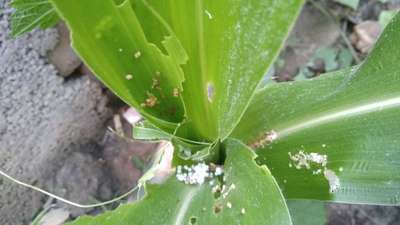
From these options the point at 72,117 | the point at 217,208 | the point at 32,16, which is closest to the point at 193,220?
the point at 217,208

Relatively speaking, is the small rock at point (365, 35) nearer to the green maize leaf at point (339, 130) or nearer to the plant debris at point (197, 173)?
the green maize leaf at point (339, 130)

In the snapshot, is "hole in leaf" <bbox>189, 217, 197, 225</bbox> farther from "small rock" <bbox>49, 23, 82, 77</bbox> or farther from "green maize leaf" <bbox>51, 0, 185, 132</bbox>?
"small rock" <bbox>49, 23, 82, 77</bbox>

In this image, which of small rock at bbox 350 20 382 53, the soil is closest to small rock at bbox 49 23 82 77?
the soil

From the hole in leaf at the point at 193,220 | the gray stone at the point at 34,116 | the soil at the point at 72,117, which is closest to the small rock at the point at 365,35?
the soil at the point at 72,117

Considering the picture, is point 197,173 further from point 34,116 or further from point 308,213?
point 34,116

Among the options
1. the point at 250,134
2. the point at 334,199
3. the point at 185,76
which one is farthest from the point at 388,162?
the point at 185,76

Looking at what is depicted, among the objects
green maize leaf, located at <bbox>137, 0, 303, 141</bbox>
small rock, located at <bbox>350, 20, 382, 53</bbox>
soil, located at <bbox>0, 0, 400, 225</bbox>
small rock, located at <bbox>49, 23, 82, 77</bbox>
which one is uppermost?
green maize leaf, located at <bbox>137, 0, 303, 141</bbox>
